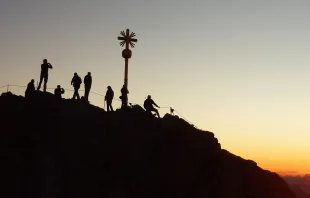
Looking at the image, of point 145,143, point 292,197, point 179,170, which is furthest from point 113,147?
Result: point 292,197

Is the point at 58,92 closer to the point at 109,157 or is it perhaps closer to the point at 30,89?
the point at 30,89

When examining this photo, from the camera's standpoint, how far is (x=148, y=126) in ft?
106

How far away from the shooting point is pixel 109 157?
3041 centimetres

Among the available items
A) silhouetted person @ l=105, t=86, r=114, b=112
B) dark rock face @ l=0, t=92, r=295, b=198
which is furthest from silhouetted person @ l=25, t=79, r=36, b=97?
silhouetted person @ l=105, t=86, r=114, b=112

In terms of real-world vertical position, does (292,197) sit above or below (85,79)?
below

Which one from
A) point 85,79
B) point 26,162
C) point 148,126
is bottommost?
point 26,162

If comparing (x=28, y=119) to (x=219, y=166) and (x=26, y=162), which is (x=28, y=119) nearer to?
(x=26, y=162)

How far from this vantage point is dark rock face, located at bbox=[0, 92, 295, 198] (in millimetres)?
29250

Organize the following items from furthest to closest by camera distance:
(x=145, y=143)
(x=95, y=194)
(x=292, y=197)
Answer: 1. (x=292, y=197)
2. (x=145, y=143)
3. (x=95, y=194)

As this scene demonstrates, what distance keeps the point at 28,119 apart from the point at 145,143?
8.39m

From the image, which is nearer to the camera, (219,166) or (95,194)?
(95,194)

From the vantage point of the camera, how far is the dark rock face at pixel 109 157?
29.2 m

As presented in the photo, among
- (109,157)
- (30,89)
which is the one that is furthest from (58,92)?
(109,157)

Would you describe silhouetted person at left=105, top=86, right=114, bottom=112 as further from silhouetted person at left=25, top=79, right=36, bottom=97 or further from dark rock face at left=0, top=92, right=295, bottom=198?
silhouetted person at left=25, top=79, right=36, bottom=97
